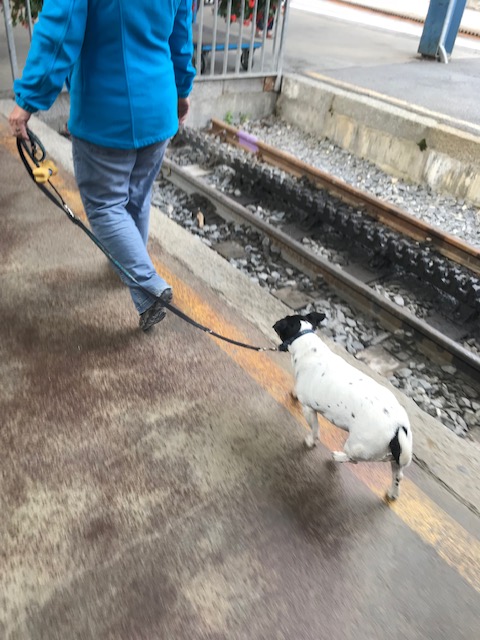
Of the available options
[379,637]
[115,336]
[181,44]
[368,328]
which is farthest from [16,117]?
[368,328]

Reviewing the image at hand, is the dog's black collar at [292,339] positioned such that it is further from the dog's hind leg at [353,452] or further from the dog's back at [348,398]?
the dog's hind leg at [353,452]

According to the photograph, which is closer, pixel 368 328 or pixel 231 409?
pixel 231 409

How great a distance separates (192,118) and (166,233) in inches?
187

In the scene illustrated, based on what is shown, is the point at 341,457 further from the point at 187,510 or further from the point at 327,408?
the point at 187,510

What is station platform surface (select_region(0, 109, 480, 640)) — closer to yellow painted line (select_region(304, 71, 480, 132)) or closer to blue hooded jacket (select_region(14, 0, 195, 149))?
blue hooded jacket (select_region(14, 0, 195, 149))

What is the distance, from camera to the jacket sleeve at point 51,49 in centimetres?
198

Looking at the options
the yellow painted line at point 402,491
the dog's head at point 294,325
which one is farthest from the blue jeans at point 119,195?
the dog's head at point 294,325

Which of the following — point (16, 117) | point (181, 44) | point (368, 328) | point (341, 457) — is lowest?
point (368, 328)

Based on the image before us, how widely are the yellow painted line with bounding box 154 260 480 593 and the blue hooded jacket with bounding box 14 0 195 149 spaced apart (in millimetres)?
1168

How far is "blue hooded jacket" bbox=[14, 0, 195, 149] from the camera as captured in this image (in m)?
2.03

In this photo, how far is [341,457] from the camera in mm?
2064

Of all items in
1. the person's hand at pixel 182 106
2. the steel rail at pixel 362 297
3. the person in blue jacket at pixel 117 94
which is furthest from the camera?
the steel rail at pixel 362 297

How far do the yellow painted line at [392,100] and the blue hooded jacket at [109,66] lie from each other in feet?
17.5

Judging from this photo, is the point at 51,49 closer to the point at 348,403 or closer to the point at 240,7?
the point at 348,403
